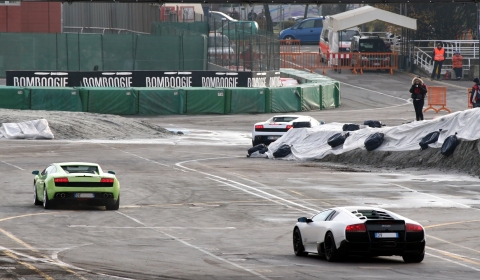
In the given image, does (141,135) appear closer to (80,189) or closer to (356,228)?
(80,189)

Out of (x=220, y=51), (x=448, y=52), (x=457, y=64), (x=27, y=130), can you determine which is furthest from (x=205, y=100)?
(x=448, y=52)

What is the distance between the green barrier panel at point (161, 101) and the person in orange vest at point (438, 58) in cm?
1996

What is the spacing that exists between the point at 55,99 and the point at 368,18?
2464cm

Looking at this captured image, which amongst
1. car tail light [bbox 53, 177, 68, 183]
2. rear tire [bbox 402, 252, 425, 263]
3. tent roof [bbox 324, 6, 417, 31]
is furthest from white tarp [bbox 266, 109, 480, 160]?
tent roof [bbox 324, 6, 417, 31]

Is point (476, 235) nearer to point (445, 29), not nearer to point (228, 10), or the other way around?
point (445, 29)

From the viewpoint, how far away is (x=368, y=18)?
65812 millimetres

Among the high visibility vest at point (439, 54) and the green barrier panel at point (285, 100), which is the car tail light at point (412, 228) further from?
the high visibility vest at point (439, 54)

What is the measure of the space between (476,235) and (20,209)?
9.45m

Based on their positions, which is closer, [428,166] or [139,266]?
[139,266]

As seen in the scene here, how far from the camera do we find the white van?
2687 inches

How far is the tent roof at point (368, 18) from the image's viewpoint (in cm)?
6544

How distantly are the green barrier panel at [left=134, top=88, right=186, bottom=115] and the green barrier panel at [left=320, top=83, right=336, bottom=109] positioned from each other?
8226 mm

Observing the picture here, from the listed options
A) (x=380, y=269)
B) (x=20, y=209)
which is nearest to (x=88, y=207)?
(x=20, y=209)

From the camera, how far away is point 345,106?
56.4 meters
